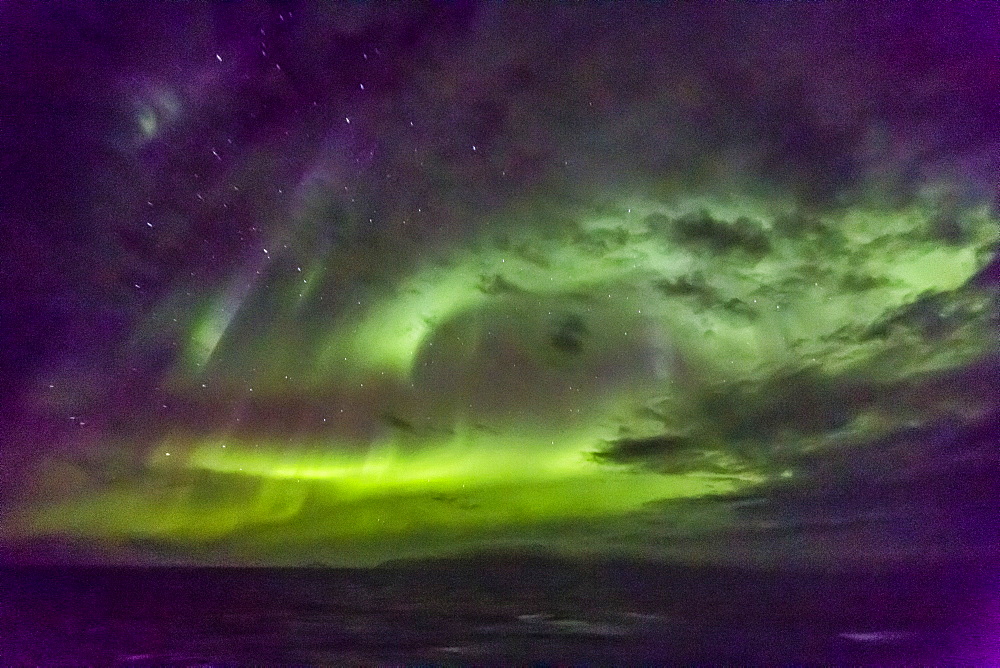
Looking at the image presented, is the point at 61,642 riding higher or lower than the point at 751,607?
lower

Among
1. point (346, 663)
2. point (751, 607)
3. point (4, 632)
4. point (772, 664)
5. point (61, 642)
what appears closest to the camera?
point (346, 663)

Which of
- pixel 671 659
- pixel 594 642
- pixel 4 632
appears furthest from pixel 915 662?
pixel 4 632

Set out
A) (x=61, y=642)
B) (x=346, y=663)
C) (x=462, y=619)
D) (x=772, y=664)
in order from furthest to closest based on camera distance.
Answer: (x=462, y=619) → (x=61, y=642) → (x=772, y=664) → (x=346, y=663)

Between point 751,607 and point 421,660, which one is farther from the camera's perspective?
point 751,607

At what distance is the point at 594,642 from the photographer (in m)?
18.2

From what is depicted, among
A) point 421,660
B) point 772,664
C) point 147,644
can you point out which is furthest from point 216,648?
point 772,664

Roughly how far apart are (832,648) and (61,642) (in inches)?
773

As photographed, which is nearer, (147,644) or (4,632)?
(147,644)

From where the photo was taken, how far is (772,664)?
622 inches

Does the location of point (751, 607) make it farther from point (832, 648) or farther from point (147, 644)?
point (147, 644)

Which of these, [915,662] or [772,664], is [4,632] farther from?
[915,662]

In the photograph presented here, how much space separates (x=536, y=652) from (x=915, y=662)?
8.17 m

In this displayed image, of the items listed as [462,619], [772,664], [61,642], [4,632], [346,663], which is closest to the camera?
[346,663]

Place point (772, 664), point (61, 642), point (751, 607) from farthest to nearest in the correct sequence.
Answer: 1. point (751, 607)
2. point (61, 642)
3. point (772, 664)
